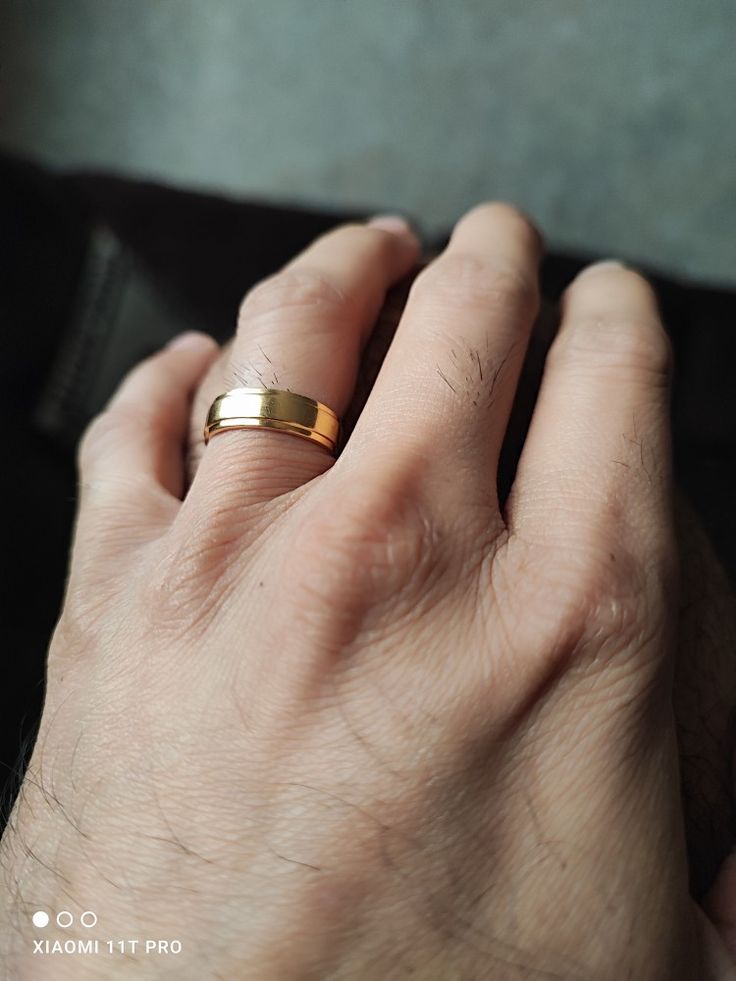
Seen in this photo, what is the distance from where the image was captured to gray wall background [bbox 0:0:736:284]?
1.21 metres

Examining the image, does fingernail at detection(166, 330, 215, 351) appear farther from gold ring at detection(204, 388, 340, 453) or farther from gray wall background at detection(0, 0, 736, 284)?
gray wall background at detection(0, 0, 736, 284)

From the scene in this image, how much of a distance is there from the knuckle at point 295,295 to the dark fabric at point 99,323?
47 cm

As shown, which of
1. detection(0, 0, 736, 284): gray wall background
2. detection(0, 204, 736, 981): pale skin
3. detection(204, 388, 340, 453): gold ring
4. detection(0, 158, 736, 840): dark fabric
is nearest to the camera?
detection(0, 204, 736, 981): pale skin

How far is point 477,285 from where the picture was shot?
658 millimetres

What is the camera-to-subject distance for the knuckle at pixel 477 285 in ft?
2.13

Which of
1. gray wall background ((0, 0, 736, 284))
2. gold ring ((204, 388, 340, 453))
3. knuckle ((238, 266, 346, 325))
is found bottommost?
gold ring ((204, 388, 340, 453))

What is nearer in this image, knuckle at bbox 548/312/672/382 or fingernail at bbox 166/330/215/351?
knuckle at bbox 548/312/672/382

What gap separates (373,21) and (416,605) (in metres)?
1.23

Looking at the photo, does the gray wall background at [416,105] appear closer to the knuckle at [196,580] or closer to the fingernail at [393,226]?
the fingernail at [393,226]

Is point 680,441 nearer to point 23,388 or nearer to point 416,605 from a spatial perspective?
point 416,605

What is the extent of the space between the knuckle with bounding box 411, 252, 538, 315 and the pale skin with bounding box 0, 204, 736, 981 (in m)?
0.02

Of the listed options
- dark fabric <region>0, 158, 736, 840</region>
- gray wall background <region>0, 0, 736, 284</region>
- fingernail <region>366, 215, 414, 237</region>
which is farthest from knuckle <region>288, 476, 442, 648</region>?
gray wall background <region>0, 0, 736, 284</region>

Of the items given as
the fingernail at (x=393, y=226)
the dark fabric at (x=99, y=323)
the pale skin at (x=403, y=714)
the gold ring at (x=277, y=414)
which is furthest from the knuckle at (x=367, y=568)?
the dark fabric at (x=99, y=323)

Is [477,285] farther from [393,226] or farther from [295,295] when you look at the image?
[393,226]
